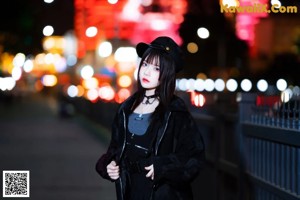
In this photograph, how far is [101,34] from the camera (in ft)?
106

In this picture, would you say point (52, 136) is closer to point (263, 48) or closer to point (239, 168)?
point (239, 168)

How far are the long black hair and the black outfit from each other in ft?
0.17

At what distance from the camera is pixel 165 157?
16.1 feet

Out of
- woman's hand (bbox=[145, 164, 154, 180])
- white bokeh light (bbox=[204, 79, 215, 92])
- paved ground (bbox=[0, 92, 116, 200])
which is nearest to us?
woman's hand (bbox=[145, 164, 154, 180])

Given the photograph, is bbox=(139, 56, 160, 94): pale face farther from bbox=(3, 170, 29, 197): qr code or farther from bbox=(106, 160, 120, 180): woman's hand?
bbox=(3, 170, 29, 197): qr code

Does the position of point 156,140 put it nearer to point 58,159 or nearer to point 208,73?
point 58,159

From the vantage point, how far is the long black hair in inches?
198

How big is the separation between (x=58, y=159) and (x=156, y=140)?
424 inches

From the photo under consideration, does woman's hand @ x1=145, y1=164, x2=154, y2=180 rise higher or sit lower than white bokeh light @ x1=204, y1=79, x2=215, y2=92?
lower

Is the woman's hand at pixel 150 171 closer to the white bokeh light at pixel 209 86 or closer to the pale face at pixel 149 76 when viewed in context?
the pale face at pixel 149 76

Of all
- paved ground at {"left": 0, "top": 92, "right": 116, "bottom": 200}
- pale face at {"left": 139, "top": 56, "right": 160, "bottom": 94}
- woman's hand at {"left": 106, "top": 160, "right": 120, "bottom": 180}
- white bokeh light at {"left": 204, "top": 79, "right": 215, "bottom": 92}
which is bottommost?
paved ground at {"left": 0, "top": 92, "right": 116, "bottom": 200}

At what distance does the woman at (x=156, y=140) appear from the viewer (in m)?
4.93

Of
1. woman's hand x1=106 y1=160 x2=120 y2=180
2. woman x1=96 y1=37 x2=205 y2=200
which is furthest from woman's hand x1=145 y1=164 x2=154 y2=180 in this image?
woman's hand x1=106 y1=160 x2=120 y2=180

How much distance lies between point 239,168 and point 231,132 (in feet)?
2.21
